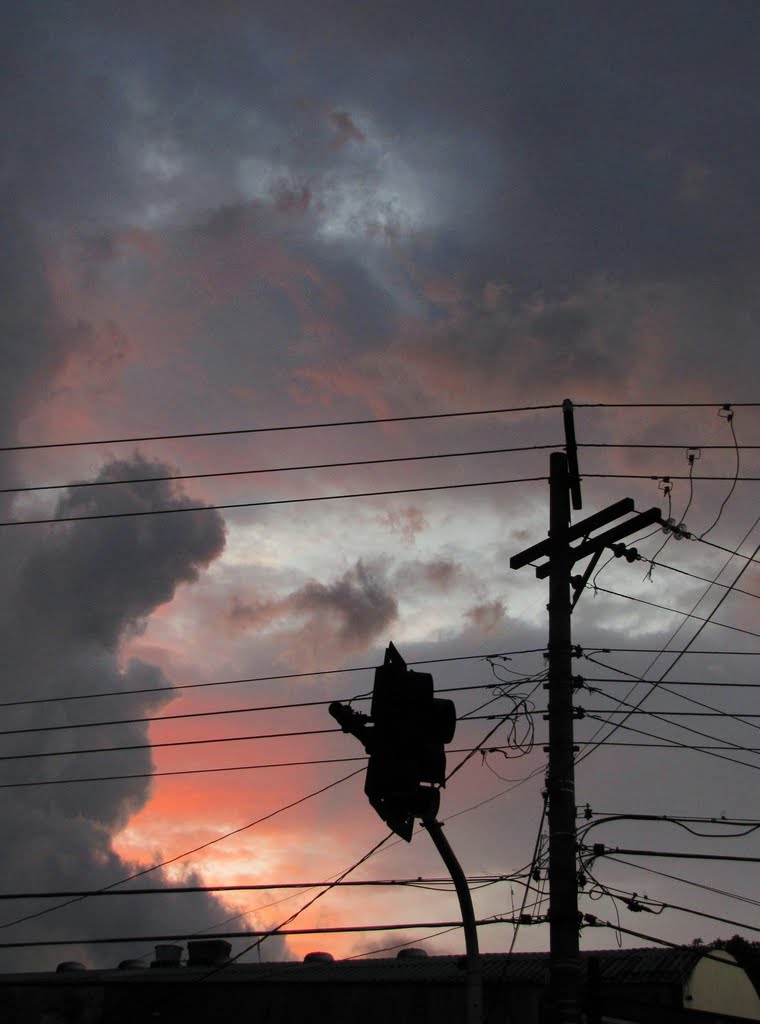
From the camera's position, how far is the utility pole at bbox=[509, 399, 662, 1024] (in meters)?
13.4

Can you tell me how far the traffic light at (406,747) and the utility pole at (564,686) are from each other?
248 inches

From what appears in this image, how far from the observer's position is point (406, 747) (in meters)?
8.02

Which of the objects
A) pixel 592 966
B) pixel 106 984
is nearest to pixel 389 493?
pixel 592 966

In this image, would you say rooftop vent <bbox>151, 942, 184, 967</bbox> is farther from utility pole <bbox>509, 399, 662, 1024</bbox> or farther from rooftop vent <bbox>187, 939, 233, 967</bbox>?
utility pole <bbox>509, 399, 662, 1024</bbox>

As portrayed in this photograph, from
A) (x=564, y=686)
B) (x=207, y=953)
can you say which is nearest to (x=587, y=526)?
(x=564, y=686)

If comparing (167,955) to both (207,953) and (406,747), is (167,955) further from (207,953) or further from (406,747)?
(406,747)

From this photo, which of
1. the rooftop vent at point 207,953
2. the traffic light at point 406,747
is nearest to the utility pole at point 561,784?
the traffic light at point 406,747

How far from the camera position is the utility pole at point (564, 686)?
1338 cm

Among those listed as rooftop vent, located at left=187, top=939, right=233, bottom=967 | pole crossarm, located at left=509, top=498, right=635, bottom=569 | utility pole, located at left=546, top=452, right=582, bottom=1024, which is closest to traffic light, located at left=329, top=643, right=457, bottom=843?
utility pole, located at left=546, top=452, right=582, bottom=1024

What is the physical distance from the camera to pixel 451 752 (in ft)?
63.5

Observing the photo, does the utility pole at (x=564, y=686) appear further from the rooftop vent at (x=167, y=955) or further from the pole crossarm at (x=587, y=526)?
the rooftop vent at (x=167, y=955)

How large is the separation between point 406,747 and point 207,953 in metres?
32.5

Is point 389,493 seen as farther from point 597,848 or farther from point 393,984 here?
point 393,984

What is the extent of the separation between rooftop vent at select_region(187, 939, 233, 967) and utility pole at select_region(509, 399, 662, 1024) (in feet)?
83.3
